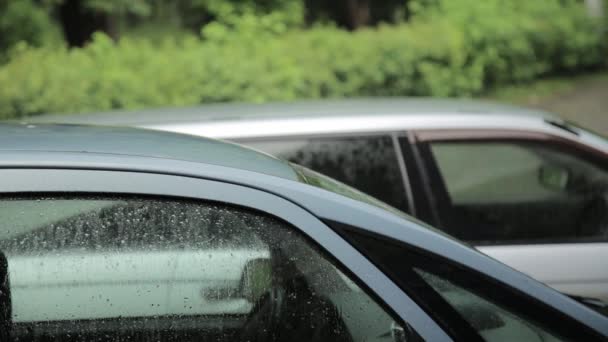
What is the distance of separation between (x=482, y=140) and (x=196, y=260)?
2.30 meters

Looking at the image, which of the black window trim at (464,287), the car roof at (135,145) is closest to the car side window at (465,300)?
the black window trim at (464,287)

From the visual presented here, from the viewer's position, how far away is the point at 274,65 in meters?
9.43

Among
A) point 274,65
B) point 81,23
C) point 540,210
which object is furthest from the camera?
point 81,23

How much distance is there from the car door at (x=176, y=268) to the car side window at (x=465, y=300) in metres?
0.04

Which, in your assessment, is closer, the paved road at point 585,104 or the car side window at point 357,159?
the car side window at point 357,159

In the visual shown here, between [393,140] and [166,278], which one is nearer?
[166,278]

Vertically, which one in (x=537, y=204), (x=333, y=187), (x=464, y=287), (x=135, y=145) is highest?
(x=135, y=145)

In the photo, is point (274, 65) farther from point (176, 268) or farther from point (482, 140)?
point (176, 268)

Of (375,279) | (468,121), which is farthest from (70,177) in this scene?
(468,121)

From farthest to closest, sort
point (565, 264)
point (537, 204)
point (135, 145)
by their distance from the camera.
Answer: point (537, 204), point (565, 264), point (135, 145)

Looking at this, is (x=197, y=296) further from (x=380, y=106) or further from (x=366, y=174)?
(x=380, y=106)

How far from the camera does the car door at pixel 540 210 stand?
381cm

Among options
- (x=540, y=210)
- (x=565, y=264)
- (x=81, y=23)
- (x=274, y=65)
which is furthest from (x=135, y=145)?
(x=81, y=23)

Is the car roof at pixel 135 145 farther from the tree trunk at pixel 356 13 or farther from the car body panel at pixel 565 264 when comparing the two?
the tree trunk at pixel 356 13
